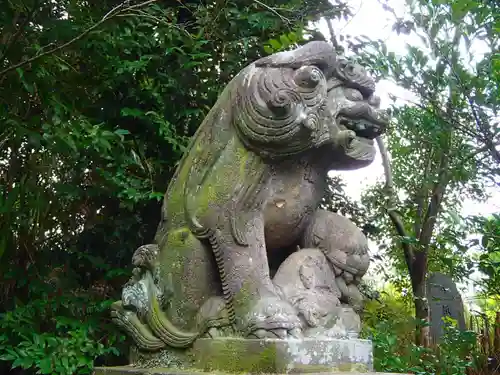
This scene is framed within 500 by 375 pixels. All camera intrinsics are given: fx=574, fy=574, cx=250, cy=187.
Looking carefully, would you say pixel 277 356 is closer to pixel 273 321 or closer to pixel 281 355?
pixel 281 355

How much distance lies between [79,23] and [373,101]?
2111 millimetres

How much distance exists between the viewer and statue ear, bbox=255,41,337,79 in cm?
216

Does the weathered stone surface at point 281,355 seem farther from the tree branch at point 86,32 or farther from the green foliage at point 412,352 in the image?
the tree branch at point 86,32

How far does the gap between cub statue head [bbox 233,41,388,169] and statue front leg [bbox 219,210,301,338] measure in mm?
302

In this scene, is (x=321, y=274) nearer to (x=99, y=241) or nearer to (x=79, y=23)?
→ (x=79, y=23)

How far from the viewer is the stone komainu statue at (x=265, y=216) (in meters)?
2.06

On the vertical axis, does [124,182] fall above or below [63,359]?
above

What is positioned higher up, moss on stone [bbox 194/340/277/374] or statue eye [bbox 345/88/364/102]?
statue eye [bbox 345/88/364/102]

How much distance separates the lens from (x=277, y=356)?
183cm

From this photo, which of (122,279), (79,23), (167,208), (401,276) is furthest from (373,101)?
(401,276)

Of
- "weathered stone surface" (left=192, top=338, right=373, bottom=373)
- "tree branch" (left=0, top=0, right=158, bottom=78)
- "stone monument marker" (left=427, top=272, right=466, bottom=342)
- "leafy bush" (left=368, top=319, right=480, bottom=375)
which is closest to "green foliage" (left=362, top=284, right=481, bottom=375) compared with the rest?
"leafy bush" (left=368, top=319, right=480, bottom=375)

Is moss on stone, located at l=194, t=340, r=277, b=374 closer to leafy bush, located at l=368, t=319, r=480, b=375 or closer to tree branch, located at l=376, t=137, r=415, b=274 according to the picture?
leafy bush, located at l=368, t=319, r=480, b=375

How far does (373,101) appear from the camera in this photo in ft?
7.43

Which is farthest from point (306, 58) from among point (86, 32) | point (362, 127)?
point (86, 32)
